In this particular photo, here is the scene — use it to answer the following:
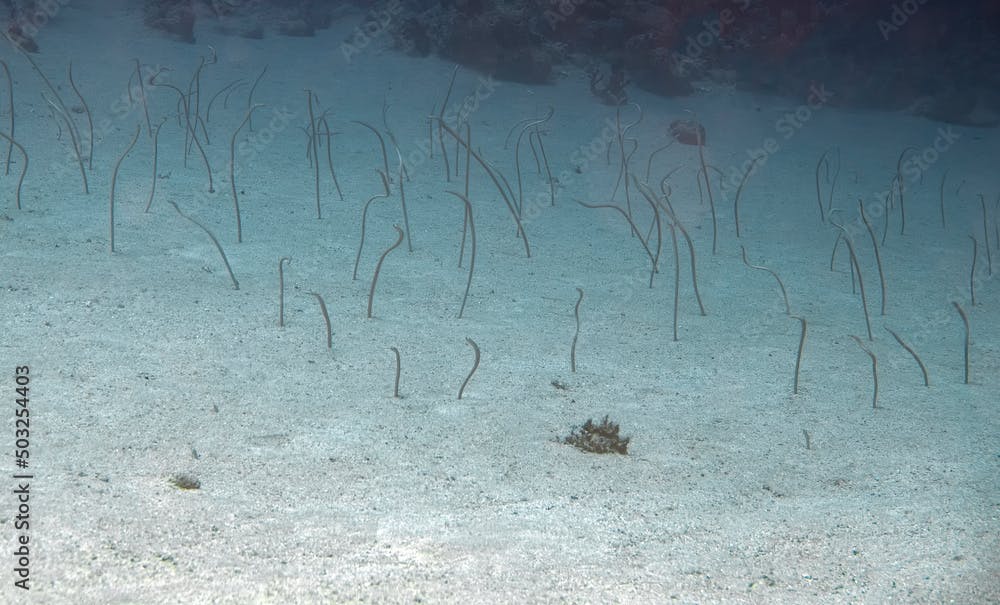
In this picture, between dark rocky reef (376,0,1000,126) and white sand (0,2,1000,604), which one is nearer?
white sand (0,2,1000,604)

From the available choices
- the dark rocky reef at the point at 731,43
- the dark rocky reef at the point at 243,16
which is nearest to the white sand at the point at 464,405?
the dark rocky reef at the point at 731,43

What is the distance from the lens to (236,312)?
146 inches

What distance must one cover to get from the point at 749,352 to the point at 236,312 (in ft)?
9.12

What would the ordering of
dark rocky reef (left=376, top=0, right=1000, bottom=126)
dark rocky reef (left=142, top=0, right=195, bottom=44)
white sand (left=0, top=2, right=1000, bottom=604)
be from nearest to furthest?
white sand (left=0, top=2, right=1000, bottom=604)
dark rocky reef (left=376, top=0, right=1000, bottom=126)
dark rocky reef (left=142, top=0, right=195, bottom=44)

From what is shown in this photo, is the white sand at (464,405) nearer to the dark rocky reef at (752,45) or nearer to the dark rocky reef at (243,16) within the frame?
the dark rocky reef at (752,45)

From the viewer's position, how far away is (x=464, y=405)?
307cm

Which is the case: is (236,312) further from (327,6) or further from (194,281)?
(327,6)

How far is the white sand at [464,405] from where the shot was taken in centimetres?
190

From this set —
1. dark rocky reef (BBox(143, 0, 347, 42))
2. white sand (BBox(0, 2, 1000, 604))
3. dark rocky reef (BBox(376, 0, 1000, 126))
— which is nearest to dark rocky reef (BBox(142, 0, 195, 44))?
dark rocky reef (BBox(143, 0, 347, 42))

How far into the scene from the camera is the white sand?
6.24ft

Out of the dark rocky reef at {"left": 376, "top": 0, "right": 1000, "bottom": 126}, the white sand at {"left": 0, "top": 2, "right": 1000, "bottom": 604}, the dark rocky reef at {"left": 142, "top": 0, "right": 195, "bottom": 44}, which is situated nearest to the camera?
the white sand at {"left": 0, "top": 2, "right": 1000, "bottom": 604}

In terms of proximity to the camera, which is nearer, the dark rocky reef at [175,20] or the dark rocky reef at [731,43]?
the dark rocky reef at [731,43]

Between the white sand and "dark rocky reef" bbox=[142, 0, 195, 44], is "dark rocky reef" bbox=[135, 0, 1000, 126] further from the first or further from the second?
the white sand

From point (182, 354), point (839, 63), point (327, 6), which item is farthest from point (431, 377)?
point (327, 6)
